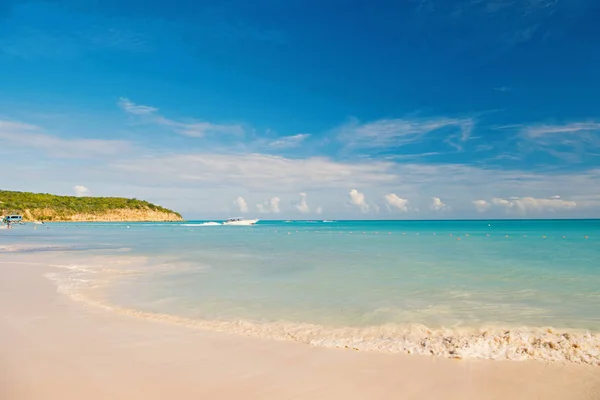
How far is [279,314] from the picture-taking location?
9.02 metres

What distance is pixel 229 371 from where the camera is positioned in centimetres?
545

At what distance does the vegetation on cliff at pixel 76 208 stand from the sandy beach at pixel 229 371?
11538 cm

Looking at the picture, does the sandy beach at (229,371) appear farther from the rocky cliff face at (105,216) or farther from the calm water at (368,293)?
the rocky cliff face at (105,216)

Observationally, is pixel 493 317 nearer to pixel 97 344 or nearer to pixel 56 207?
pixel 97 344

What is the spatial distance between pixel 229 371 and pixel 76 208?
13002cm

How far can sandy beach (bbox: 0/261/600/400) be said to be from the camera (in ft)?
15.7

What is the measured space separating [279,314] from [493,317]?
198 inches

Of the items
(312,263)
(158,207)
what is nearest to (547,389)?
(312,263)

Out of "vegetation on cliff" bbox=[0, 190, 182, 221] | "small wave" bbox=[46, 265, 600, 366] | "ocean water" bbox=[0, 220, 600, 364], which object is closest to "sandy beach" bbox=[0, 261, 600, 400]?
"small wave" bbox=[46, 265, 600, 366]

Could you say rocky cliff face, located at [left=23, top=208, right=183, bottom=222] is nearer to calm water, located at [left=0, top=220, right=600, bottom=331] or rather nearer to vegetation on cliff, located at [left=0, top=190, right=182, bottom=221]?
vegetation on cliff, located at [left=0, top=190, right=182, bottom=221]

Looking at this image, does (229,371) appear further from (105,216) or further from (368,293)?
(105,216)

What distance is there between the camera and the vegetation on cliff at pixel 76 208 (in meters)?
103

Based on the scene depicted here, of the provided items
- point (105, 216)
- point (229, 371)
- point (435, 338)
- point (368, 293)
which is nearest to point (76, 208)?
point (105, 216)

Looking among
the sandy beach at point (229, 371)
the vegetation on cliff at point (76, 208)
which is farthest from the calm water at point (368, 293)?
the vegetation on cliff at point (76, 208)
